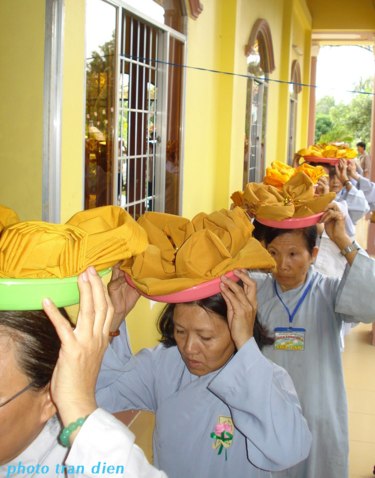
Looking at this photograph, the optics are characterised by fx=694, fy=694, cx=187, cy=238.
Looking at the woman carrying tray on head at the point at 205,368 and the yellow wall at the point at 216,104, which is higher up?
the yellow wall at the point at 216,104

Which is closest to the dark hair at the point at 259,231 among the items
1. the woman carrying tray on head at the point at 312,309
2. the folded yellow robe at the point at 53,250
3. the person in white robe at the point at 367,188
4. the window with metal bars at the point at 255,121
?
the woman carrying tray on head at the point at 312,309

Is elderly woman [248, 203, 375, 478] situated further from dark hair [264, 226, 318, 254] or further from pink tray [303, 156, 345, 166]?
pink tray [303, 156, 345, 166]

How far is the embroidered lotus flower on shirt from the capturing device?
5.65 ft

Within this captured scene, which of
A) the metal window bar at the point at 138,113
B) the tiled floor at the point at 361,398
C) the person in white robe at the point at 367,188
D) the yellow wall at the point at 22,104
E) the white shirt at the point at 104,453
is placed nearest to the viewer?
the white shirt at the point at 104,453

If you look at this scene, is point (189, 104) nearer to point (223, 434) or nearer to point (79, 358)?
point (223, 434)

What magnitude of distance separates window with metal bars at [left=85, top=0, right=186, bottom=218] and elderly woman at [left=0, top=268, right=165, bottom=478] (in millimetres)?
2062

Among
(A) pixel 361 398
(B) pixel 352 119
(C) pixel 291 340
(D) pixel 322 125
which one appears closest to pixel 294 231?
(C) pixel 291 340

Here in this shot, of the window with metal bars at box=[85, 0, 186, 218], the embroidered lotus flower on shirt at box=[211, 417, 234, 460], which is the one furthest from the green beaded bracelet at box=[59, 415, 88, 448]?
the window with metal bars at box=[85, 0, 186, 218]

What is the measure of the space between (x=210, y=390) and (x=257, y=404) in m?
0.14

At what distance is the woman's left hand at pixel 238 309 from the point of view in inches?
64.2

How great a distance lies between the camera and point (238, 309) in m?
1.64

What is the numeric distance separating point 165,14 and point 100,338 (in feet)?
12.3

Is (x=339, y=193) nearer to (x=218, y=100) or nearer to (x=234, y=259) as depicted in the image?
(x=218, y=100)

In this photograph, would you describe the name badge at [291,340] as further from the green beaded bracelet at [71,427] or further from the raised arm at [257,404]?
the green beaded bracelet at [71,427]
